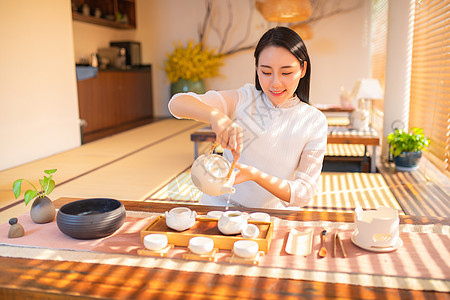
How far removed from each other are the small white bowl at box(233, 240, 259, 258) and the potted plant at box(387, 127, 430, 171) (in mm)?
3207

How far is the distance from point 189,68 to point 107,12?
5.72 ft

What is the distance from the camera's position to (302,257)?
39.7 inches

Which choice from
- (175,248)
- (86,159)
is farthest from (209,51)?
(175,248)

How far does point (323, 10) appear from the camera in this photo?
776 cm

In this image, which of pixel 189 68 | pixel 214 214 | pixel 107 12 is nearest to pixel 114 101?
pixel 107 12

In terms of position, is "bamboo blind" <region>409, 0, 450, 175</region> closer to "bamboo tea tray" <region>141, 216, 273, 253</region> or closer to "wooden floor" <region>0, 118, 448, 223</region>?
"wooden floor" <region>0, 118, 448, 223</region>

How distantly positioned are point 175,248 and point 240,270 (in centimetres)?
21

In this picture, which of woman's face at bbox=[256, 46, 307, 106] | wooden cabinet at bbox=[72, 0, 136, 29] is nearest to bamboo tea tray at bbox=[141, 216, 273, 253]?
woman's face at bbox=[256, 46, 307, 106]

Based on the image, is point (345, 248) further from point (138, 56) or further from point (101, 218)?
point (138, 56)

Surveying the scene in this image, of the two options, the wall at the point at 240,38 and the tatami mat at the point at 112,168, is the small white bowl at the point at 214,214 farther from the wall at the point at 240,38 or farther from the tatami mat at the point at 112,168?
the wall at the point at 240,38

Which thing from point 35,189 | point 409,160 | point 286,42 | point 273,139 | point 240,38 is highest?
point 240,38

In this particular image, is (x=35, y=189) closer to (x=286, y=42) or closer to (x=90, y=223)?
(x=90, y=223)

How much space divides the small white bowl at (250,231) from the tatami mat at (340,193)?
1649 millimetres

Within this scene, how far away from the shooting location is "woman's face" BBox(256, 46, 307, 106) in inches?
52.6
